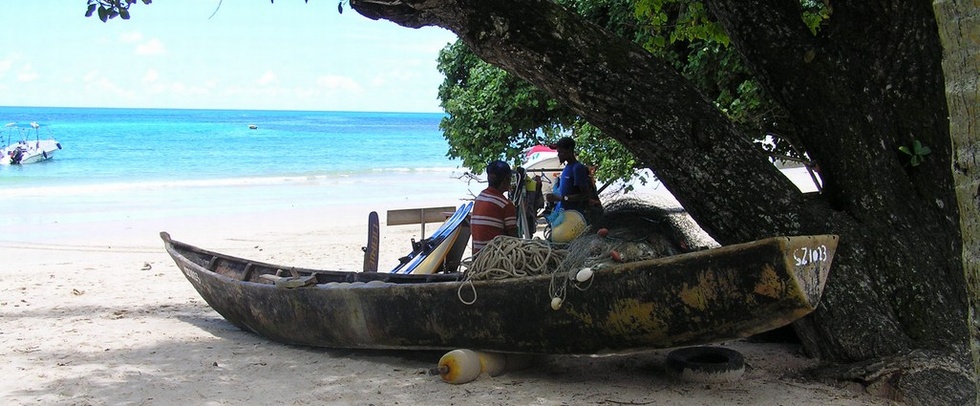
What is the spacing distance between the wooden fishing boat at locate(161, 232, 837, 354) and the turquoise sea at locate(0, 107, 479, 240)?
4.90m

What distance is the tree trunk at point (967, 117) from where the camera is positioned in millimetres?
2137

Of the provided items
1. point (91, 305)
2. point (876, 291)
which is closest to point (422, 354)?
point (876, 291)

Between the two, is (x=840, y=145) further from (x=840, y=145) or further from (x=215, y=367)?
(x=215, y=367)

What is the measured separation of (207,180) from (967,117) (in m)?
25.5

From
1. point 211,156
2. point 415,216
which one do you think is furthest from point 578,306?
point 211,156

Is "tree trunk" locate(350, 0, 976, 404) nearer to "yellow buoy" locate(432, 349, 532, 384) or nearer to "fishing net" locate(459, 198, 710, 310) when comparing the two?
"fishing net" locate(459, 198, 710, 310)

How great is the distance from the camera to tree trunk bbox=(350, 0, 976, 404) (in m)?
4.69

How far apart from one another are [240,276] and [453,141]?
4044mm

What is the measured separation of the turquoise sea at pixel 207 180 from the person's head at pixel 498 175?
13.9 feet

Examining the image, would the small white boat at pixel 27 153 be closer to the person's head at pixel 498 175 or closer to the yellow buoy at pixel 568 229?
the person's head at pixel 498 175

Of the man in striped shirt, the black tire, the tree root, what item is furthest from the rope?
the tree root

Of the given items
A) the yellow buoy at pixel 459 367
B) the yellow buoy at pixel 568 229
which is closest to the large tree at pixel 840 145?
the yellow buoy at pixel 568 229

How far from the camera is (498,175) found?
249 inches

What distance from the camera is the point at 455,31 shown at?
4895mm
